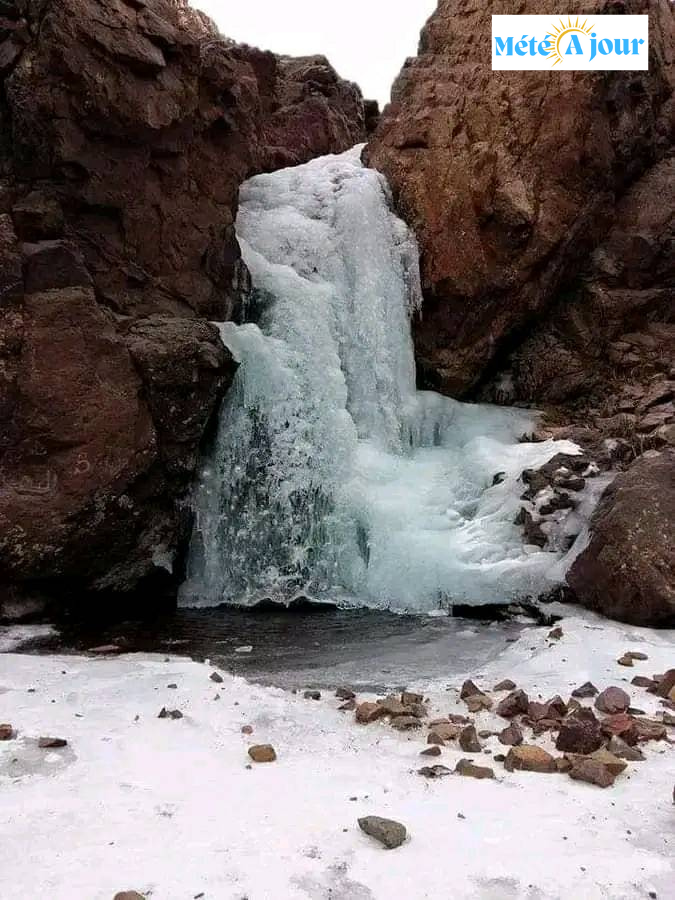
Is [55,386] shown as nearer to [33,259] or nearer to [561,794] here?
[33,259]

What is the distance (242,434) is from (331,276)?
10.9 feet

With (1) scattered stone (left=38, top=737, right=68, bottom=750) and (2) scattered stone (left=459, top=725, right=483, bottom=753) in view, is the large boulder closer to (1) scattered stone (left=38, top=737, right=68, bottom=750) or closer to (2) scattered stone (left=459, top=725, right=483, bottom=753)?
(2) scattered stone (left=459, top=725, right=483, bottom=753)

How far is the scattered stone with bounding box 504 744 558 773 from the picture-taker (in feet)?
12.6

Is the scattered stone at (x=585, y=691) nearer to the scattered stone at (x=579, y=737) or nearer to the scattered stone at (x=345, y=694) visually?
the scattered stone at (x=579, y=737)

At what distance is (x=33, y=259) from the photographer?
7.75 metres

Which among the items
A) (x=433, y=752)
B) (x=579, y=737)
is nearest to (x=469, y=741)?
(x=433, y=752)

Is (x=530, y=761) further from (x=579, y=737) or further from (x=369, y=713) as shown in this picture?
(x=369, y=713)

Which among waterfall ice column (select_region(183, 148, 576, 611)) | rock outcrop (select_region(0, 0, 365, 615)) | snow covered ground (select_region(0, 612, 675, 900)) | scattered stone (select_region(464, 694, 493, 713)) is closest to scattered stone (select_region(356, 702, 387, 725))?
snow covered ground (select_region(0, 612, 675, 900))

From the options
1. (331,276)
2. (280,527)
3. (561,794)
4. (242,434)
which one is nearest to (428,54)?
(331,276)

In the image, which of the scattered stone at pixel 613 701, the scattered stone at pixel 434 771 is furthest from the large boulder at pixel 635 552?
the scattered stone at pixel 434 771

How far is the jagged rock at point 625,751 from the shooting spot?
12.9 ft

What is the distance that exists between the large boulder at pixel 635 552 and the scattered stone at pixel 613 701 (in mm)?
2255

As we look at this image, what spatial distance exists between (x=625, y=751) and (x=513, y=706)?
0.79m

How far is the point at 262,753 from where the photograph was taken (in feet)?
13.1
